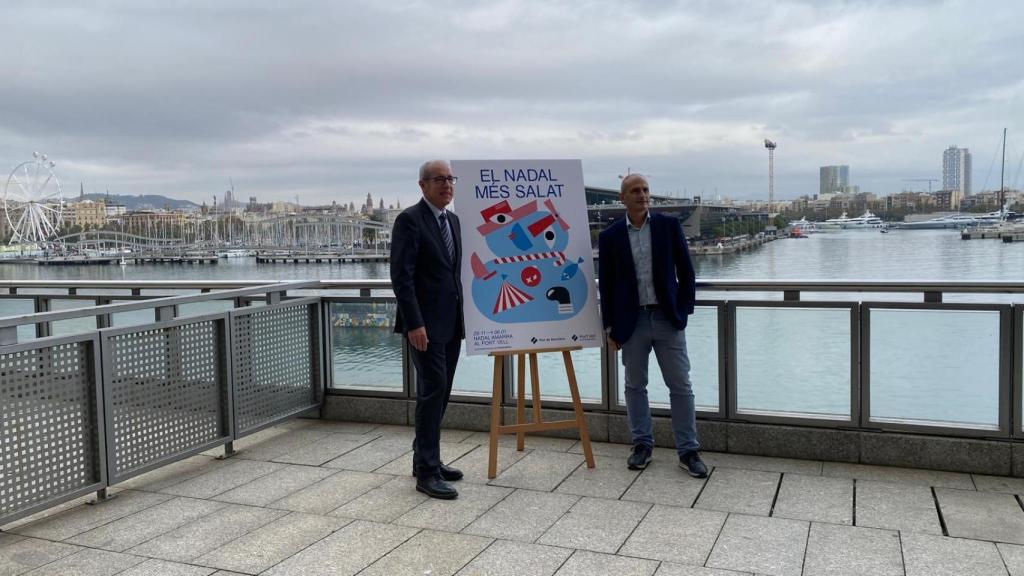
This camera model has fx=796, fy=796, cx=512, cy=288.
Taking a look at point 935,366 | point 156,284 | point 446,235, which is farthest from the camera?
point 156,284

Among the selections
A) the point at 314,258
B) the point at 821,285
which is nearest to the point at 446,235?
the point at 821,285

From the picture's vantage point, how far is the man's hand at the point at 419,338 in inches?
155

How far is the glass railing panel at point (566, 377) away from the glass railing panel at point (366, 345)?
90cm

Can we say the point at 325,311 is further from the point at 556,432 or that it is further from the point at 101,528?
the point at 101,528

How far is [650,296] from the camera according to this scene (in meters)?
4.30

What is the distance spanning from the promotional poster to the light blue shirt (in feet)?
1.08

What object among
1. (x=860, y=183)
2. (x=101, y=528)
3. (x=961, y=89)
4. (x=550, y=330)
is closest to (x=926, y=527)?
(x=550, y=330)

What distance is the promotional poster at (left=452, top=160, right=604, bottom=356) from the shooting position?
4.39m

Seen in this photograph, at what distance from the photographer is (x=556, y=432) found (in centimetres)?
513

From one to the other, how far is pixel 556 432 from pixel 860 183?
32.6 ft

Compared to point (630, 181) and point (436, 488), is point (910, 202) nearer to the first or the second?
point (630, 181)

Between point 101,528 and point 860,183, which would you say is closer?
point 101,528

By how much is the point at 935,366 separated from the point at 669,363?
1.44m

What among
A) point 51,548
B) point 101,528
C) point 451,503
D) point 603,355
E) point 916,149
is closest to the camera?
point 51,548
